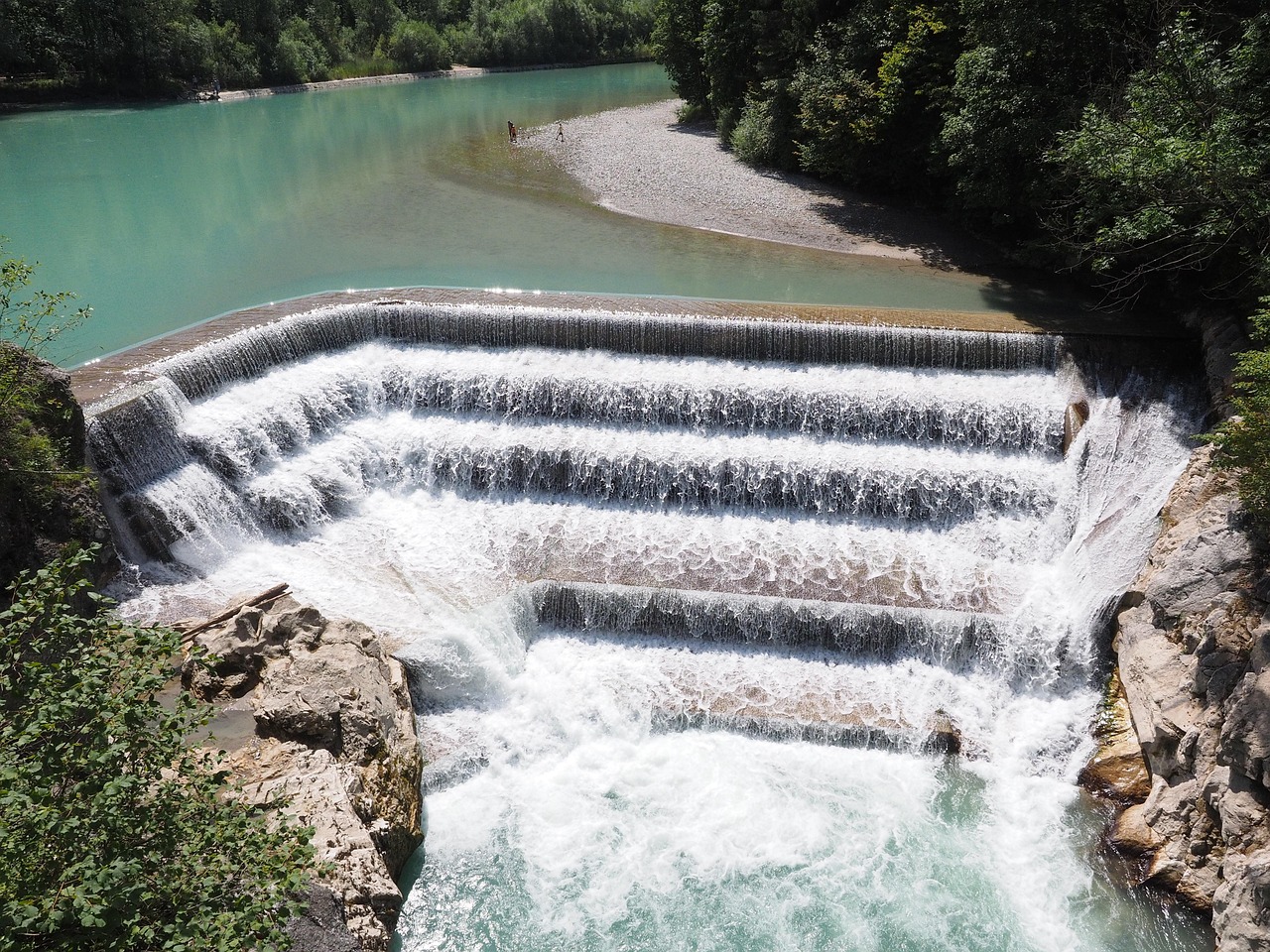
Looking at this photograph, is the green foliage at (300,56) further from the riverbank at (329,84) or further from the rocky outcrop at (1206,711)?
the rocky outcrop at (1206,711)

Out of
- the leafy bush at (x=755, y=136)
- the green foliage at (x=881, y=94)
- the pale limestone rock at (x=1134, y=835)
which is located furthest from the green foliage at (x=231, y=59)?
the pale limestone rock at (x=1134, y=835)

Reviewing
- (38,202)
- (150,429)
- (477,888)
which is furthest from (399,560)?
(38,202)

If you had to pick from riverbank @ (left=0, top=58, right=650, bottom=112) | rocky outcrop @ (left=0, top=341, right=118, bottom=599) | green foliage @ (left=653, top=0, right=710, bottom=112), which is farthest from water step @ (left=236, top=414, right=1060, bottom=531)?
riverbank @ (left=0, top=58, right=650, bottom=112)

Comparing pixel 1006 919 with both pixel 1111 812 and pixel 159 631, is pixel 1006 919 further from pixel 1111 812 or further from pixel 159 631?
pixel 159 631

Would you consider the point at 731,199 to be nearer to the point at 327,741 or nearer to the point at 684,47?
the point at 684,47

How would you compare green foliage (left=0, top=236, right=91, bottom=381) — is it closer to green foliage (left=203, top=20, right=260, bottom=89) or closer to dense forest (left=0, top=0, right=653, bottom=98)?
dense forest (left=0, top=0, right=653, bottom=98)
